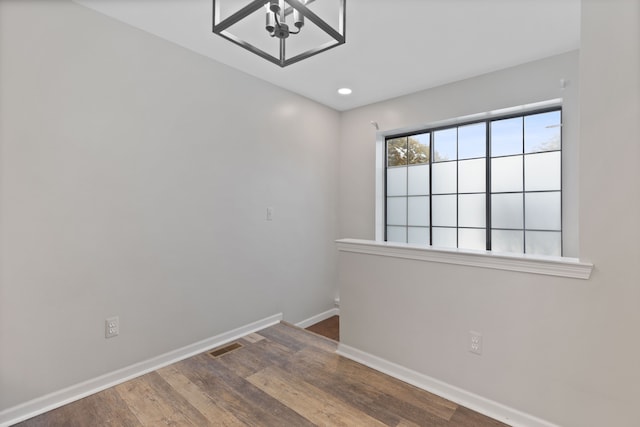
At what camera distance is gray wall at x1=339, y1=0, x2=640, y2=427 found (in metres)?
1.41

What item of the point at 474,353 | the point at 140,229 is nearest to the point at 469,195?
the point at 474,353

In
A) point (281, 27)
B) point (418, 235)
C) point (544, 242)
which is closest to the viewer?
point (281, 27)

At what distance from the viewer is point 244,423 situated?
1.71 m

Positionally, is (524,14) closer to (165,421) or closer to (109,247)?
(109,247)

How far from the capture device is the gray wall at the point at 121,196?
176 cm

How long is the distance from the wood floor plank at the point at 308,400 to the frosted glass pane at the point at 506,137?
8.90ft

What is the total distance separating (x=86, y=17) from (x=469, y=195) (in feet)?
11.7

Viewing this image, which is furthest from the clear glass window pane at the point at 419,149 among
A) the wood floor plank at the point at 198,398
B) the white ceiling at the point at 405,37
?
the wood floor plank at the point at 198,398

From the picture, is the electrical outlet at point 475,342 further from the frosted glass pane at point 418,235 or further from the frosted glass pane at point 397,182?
the frosted glass pane at point 397,182

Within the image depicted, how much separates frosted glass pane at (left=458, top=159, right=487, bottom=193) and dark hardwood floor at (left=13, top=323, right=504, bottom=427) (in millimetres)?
2149

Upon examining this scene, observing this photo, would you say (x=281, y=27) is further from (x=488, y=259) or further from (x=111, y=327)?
(x=111, y=327)

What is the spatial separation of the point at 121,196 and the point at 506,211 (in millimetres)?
3398

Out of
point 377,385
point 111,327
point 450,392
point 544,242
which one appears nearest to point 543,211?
point 544,242

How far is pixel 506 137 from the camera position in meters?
3.02
